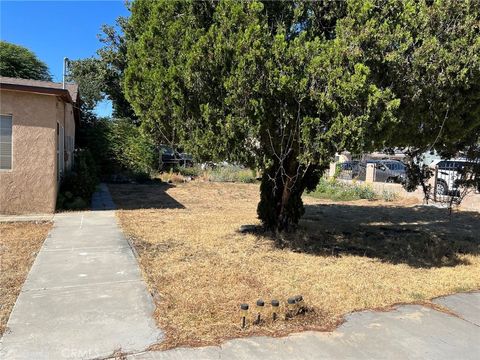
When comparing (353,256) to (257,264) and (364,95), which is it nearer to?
(257,264)

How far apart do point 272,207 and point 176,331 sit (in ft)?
16.0

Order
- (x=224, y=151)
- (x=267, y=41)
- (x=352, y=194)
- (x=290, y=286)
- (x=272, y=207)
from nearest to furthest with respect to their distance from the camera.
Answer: (x=290, y=286)
(x=267, y=41)
(x=224, y=151)
(x=272, y=207)
(x=352, y=194)

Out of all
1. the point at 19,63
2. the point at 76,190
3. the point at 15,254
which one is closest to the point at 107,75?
the point at 19,63

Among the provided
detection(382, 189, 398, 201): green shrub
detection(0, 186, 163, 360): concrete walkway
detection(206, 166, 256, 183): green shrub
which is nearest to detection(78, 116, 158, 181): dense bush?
detection(206, 166, 256, 183): green shrub

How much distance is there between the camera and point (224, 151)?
248 inches

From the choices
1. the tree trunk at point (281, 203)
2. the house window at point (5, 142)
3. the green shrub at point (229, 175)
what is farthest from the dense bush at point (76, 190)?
the green shrub at point (229, 175)

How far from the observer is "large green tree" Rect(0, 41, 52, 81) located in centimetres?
2543

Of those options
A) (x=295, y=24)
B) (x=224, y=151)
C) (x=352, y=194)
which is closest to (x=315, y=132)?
(x=224, y=151)

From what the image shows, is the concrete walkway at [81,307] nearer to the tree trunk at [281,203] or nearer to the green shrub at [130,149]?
the tree trunk at [281,203]

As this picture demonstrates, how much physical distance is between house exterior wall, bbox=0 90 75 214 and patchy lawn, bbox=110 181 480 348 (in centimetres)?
212

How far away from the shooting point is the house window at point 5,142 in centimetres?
965

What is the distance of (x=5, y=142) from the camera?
9.69 metres

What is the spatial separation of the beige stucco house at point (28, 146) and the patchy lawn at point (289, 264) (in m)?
2.18

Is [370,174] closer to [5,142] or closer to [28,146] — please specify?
[28,146]
